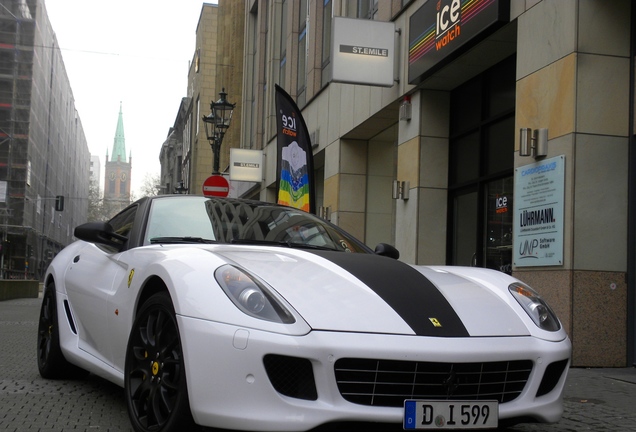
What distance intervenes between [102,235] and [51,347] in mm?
1225

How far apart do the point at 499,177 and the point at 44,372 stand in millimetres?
7418

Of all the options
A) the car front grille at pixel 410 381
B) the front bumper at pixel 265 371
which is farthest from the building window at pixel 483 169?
the front bumper at pixel 265 371

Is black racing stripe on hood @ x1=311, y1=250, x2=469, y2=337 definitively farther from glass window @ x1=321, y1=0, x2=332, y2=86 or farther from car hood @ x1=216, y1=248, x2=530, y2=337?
glass window @ x1=321, y1=0, x2=332, y2=86

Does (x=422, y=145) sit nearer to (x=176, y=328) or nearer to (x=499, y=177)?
(x=499, y=177)

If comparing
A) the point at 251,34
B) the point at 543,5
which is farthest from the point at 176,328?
the point at 251,34

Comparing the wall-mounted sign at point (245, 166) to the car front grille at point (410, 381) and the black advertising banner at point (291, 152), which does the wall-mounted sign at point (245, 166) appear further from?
the car front grille at point (410, 381)

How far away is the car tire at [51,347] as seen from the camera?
18.9 feet

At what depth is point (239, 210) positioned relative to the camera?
5.14 meters

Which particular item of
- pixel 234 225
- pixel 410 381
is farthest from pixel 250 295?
pixel 234 225

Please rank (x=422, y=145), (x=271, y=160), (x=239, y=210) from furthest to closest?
(x=271, y=160) < (x=422, y=145) < (x=239, y=210)

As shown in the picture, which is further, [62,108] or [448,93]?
[62,108]

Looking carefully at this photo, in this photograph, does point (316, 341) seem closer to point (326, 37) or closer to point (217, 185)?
point (217, 185)

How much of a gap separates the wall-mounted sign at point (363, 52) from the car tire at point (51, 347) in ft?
24.2

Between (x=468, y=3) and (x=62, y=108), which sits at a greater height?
(x=62, y=108)
